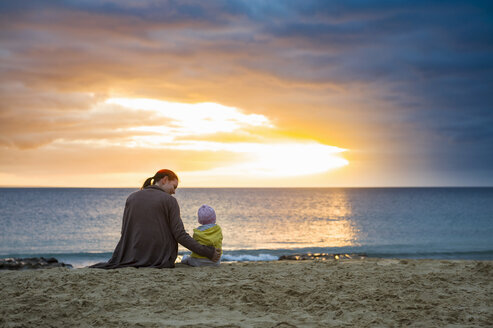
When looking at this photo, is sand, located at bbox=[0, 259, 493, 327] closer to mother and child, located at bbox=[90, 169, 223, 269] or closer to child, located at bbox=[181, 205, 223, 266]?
mother and child, located at bbox=[90, 169, 223, 269]

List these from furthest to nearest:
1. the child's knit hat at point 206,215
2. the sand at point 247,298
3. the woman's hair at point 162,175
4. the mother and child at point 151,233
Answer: the child's knit hat at point 206,215
the woman's hair at point 162,175
the mother and child at point 151,233
the sand at point 247,298

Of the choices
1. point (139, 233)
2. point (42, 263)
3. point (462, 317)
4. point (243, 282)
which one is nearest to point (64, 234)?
point (42, 263)

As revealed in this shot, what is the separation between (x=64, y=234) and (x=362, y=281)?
27944mm

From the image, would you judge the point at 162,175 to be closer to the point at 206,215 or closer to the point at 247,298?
the point at 206,215

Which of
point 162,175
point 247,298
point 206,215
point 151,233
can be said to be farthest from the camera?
point 206,215

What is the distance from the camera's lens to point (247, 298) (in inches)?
195

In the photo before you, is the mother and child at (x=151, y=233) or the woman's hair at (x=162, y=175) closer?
the mother and child at (x=151, y=233)

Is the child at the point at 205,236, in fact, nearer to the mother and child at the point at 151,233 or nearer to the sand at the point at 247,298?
the mother and child at the point at 151,233

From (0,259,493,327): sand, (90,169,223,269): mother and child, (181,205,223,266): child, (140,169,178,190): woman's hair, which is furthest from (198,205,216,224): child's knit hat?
(0,259,493,327): sand

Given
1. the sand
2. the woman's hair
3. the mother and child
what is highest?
the woman's hair

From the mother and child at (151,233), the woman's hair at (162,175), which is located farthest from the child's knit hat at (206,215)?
the woman's hair at (162,175)

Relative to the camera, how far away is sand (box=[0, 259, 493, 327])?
4.23 metres

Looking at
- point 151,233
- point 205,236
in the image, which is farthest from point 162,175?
point 205,236

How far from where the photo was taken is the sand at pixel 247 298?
4.23 metres
